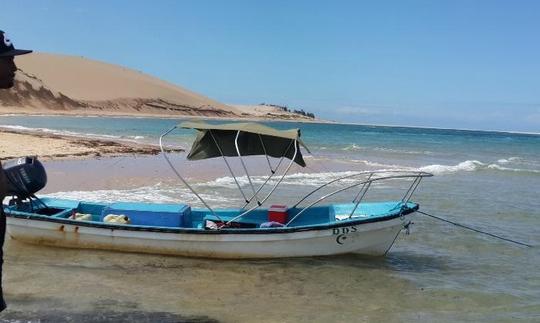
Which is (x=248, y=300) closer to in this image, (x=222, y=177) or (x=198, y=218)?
(x=198, y=218)

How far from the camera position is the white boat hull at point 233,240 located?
9.48m

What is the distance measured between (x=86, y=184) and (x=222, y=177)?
5.05 metres

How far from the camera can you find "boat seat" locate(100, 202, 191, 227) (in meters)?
9.93

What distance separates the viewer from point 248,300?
7.68m

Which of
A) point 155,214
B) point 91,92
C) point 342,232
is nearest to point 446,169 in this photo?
point 342,232

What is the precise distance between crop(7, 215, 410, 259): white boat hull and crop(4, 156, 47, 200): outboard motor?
2.25 m

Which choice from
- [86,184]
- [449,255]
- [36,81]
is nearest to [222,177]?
[86,184]

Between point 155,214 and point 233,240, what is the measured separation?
1.55 m

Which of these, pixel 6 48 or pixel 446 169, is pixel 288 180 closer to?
pixel 446 169

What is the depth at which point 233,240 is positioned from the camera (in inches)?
372

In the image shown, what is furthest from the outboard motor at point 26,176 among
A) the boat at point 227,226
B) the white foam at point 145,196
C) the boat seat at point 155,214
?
the white foam at point 145,196

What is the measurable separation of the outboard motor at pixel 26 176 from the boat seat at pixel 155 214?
8.32ft

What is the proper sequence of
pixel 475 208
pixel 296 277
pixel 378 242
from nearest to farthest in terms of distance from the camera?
pixel 296 277 < pixel 378 242 < pixel 475 208

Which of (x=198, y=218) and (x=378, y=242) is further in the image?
(x=198, y=218)
